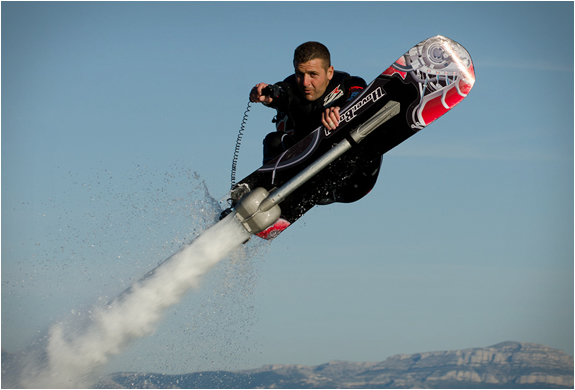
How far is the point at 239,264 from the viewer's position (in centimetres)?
1428

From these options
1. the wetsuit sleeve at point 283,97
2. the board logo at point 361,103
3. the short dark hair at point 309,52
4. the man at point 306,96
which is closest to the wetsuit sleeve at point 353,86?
the man at point 306,96

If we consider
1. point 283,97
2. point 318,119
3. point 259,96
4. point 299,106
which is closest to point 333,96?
point 318,119

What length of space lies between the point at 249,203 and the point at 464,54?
5.22 metres

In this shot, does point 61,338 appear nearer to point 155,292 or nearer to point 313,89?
point 155,292

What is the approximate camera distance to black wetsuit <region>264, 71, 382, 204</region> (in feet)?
43.4

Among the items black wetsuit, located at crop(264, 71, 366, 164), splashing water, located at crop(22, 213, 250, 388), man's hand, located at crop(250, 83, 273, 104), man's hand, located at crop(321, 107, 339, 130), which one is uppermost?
man's hand, located at crop(250, 83, 273, 104)

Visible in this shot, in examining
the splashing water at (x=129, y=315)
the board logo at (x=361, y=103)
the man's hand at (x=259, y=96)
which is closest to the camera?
the board logo at (x=361, y=103)

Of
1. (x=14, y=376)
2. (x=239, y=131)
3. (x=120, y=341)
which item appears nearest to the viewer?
(x=239, y=131)

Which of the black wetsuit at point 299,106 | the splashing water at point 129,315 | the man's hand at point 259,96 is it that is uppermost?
the man's hand at point 259,96

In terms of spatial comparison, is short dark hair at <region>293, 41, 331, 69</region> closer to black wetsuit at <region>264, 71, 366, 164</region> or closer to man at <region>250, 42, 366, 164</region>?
man at <region>250, 42, 366, 164</region>

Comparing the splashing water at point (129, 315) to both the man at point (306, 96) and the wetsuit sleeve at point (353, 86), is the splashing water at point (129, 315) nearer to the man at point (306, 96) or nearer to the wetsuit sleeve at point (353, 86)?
the man at point (306, 96)

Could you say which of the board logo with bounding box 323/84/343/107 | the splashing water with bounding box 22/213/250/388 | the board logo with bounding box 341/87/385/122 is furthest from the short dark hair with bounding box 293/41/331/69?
the splashing water with bounding box 22/213/250/388

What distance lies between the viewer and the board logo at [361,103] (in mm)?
12727

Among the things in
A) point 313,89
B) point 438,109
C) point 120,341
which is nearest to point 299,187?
point 313,89
